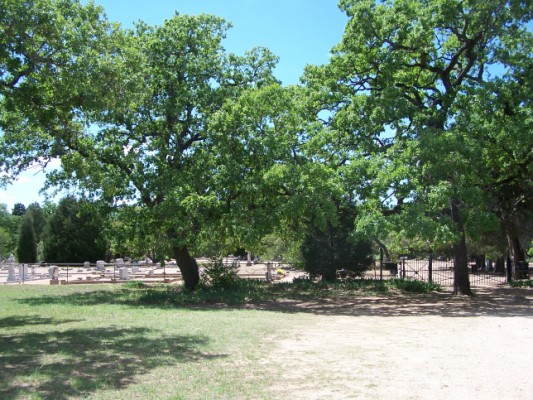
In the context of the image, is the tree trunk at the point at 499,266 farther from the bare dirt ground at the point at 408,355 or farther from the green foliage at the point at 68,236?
the green foliage at the point at 68,236

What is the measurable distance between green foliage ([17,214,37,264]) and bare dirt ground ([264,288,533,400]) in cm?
5181

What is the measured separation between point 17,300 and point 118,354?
11.8 metres

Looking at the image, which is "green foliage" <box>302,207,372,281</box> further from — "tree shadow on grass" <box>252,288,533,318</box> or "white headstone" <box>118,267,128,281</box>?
"white headstone" <box>118,267,128,281</box>

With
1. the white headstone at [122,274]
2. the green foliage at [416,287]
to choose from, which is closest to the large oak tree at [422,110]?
the green foliage at [416,287]

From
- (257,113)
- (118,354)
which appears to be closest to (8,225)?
(257,113)

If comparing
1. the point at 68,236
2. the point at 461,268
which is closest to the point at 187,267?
the point at 461,268

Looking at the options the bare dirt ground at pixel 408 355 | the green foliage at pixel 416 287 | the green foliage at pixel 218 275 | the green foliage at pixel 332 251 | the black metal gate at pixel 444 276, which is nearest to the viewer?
the bare dirt ground at pixel 408 355

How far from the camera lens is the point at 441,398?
6.35 metres

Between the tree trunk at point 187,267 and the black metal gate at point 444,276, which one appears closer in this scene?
the tree trunk at point 187,267

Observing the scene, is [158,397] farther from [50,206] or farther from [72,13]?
[50,206]

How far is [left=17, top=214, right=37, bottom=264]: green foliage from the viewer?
59178 mm

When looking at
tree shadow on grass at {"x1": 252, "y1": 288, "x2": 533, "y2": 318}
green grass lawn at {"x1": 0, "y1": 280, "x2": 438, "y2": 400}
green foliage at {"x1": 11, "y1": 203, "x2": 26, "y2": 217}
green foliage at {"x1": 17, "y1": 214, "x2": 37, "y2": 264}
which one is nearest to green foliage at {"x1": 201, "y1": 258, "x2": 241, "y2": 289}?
green grass lawn at {"x1": 0, "y1": 280, "x2": 438, "y2": 400}

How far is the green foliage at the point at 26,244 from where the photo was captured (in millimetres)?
59178

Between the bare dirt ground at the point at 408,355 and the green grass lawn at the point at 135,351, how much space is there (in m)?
0.61
